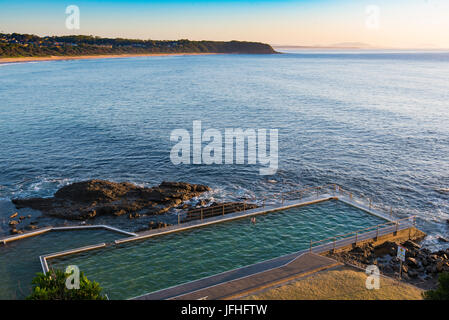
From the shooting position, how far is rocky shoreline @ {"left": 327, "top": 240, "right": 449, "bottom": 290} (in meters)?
20.9

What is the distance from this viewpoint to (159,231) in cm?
2439

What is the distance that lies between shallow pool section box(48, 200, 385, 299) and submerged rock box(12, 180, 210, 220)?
695 cm

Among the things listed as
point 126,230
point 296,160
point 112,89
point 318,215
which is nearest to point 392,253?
point 318,215

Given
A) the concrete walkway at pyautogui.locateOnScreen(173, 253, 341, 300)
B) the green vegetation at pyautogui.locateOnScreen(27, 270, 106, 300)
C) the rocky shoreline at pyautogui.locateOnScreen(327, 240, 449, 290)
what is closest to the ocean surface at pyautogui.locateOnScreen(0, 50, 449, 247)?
the rocky shoreline at pyautogui.locateOnScreen(327, 240, 449, 290)

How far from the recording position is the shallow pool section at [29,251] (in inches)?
731

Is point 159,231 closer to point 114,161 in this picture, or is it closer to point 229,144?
point 114,161

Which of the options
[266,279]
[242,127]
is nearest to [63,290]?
[266,279]

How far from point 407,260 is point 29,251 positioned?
24.1 metres

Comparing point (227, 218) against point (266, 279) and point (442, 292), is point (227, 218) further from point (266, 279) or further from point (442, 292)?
point (442, 292)

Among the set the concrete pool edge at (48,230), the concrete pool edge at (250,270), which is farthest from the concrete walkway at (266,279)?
the concrete pool edge at (48,230)

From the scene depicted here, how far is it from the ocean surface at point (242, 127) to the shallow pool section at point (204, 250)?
6.51 metres

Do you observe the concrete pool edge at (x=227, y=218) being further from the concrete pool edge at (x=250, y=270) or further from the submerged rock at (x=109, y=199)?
the submerged rock at (x=109, y=199)
